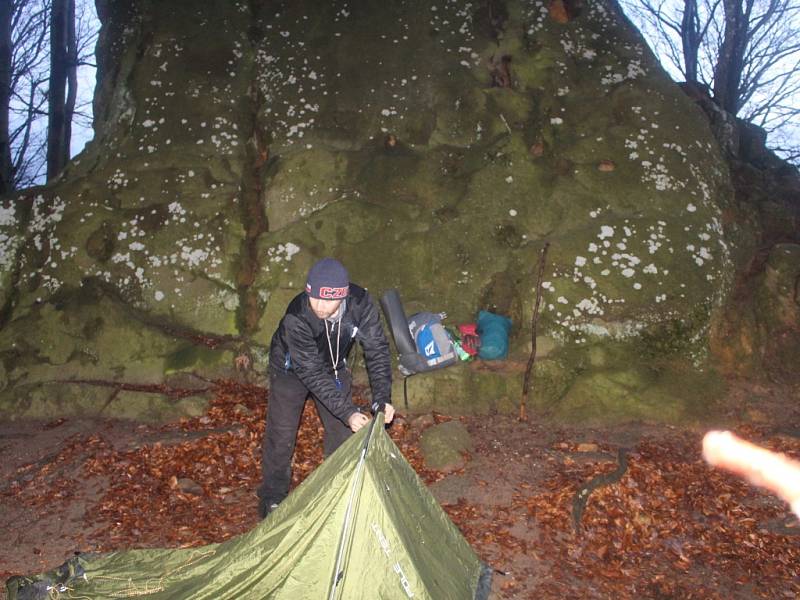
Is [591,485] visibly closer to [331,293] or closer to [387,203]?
[331,293]

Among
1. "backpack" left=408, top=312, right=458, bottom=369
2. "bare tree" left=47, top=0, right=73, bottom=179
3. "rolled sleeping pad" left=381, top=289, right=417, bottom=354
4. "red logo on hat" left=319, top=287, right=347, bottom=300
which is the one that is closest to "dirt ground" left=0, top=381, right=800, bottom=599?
"backpack" left=408, top=312, right=458, bottom=369

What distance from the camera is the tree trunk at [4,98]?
1471 centimetres

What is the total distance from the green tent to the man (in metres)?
0.65

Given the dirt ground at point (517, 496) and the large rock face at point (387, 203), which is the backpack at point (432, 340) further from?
the dirt ground at point (517, 496)

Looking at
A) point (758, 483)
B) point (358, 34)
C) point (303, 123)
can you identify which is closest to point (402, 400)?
point (758, 483)

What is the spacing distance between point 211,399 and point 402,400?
2.97m

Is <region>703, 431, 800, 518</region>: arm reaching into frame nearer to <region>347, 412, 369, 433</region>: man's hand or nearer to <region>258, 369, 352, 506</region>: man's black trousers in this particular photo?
<region>258, 369, 352, 506</region>: man's black trousers

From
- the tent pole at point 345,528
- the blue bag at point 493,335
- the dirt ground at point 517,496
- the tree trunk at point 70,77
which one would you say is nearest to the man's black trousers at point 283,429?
the dirt ground at point 517,496

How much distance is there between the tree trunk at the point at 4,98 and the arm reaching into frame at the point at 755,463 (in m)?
15.5

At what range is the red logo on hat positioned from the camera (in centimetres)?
501

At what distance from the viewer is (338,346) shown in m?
5.64

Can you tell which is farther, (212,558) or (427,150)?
(427,150)

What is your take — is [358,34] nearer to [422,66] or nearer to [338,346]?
[422,66]

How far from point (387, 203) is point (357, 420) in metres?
6.39
